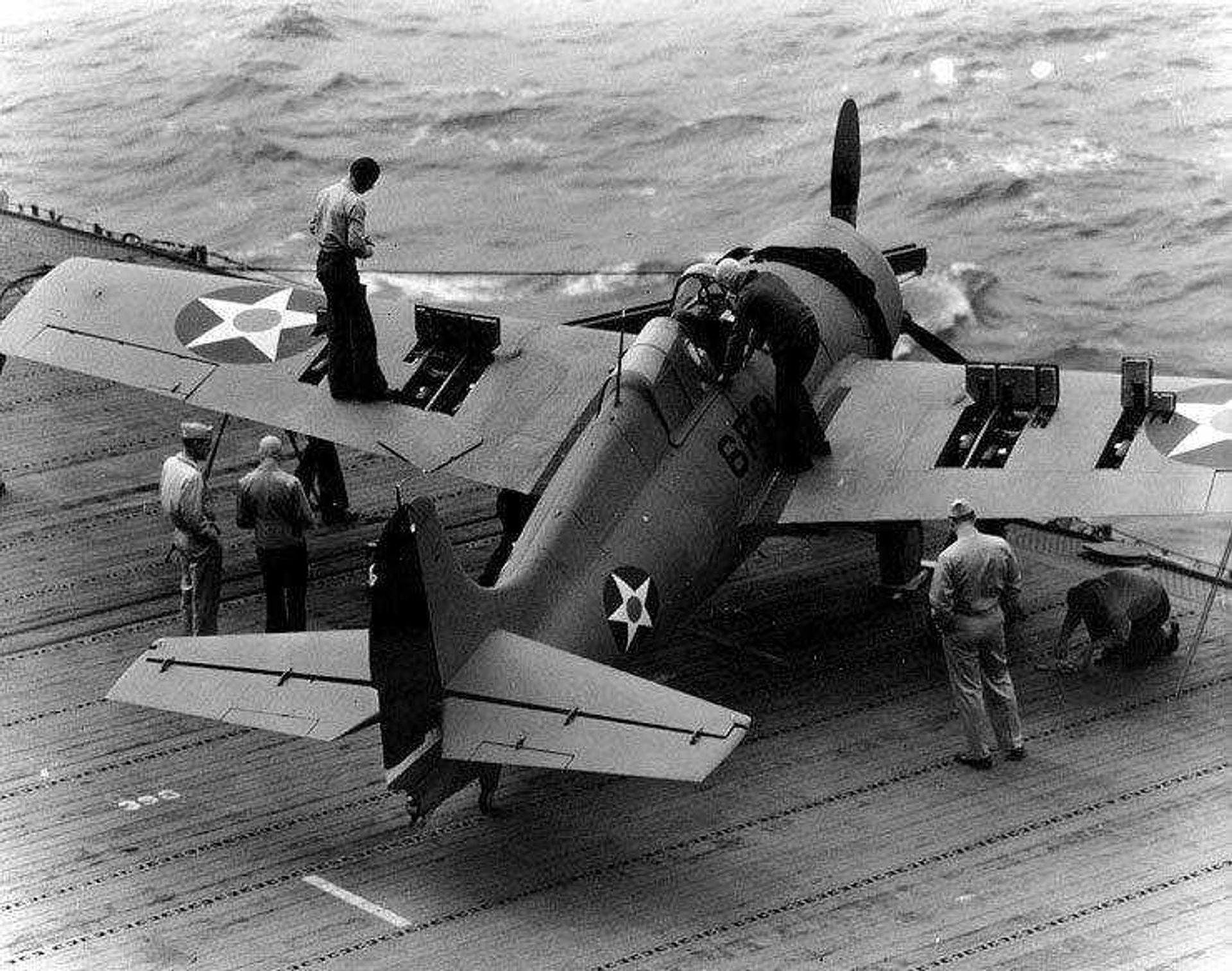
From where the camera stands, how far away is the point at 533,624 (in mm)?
10648

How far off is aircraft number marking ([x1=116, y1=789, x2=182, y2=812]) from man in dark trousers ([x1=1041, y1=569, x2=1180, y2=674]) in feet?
15.7

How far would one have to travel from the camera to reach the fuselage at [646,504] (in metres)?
11.0

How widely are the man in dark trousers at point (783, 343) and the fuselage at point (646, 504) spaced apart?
138 mm

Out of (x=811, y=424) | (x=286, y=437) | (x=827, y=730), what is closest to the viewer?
(x=827, y=730)

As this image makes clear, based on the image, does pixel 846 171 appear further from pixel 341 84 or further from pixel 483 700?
pixel 341 84

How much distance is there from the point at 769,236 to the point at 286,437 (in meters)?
4.14

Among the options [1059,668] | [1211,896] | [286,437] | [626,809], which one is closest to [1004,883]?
[1211,896]

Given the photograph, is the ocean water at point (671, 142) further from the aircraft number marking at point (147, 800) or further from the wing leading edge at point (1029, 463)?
the aircraft number marking at point (147, 800)

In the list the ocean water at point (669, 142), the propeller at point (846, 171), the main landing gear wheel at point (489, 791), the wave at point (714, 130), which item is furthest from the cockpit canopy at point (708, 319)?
the wave at point (714, 130)

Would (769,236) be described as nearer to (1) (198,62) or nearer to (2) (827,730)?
(2) (827,730)

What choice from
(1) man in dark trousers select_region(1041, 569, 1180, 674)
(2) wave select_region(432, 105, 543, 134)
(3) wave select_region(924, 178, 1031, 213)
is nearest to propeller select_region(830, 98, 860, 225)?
(1) man in dark trousers select_region(1041, 569, 1180, 674)

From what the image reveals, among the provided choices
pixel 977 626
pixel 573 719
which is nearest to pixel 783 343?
pixel 977 626

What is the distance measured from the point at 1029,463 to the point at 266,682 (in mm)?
4734

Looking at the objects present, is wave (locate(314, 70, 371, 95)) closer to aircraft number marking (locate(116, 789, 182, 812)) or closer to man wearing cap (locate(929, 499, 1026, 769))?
aircraft number marking (locate(116, 789, 182, 812))
